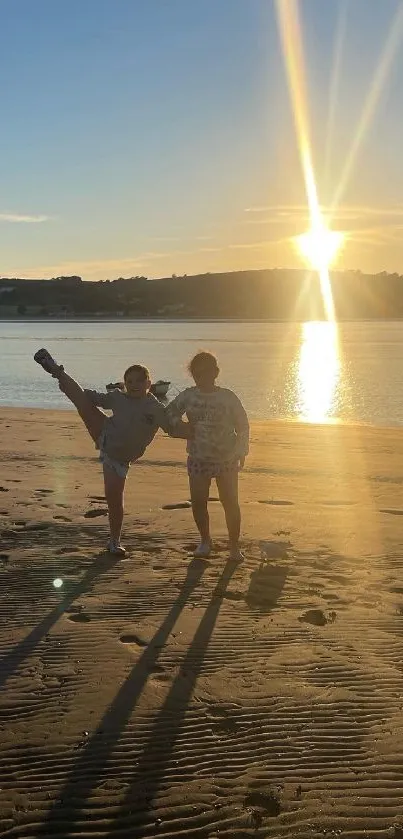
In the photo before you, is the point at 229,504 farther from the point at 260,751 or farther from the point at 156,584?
the point at 260,751

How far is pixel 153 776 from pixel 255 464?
9.74 metres

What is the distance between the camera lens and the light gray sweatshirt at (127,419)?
6.82m

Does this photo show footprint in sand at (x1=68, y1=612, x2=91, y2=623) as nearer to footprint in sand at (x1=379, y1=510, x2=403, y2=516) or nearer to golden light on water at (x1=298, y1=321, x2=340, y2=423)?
footprint in sand at (x1=379, y1=510, x2=403, y2=516)

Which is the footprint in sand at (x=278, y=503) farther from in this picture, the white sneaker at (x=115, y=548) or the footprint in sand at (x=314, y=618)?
the footprint in sand at (x=314, y=618)

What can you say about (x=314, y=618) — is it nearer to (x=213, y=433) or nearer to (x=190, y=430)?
(x=213, y=433)

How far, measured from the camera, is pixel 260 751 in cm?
390

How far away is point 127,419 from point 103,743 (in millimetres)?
3286

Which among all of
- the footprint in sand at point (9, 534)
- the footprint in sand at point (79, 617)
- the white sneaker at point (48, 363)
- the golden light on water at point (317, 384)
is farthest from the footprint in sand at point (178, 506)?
the golden light on water at point (317, 384)

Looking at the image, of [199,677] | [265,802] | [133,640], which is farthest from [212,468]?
[265,802]

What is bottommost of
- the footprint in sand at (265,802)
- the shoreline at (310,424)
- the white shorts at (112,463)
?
the shoreline at (310,424)

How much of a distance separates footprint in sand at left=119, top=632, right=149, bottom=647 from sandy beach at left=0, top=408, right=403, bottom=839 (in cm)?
1

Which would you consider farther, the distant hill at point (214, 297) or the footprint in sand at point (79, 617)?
the distant hill at point (214, 297)

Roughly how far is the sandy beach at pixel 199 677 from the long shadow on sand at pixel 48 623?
0.6 inches

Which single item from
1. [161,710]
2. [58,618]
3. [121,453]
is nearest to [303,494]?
[121,453]
